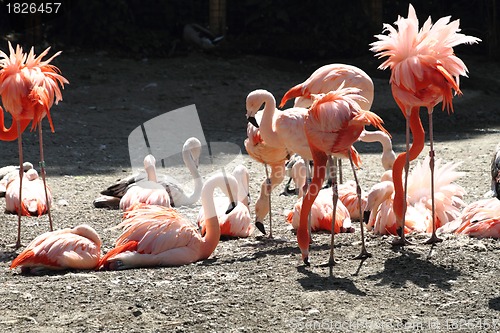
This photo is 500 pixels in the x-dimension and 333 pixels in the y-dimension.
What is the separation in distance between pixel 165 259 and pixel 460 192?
6.80ft

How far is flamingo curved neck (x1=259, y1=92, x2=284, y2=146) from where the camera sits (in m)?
5.24

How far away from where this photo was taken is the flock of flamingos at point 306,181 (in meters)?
4.50

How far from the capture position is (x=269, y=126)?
5.27 metres

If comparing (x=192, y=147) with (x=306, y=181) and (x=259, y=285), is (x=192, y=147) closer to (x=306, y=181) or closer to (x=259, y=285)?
(x=306, y=181)

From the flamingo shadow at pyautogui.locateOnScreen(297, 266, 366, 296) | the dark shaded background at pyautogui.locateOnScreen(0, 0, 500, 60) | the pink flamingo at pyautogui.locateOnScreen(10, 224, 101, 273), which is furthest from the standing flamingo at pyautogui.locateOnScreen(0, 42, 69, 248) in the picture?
the dark shaded background at pyautogui.locateOnScreen(0, 0, 500, 60)

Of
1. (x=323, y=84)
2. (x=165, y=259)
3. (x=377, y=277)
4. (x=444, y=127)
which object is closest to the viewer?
(x=377, y=277)

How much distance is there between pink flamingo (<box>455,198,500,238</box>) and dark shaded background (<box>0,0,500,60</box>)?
7.63m

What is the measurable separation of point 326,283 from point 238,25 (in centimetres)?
963

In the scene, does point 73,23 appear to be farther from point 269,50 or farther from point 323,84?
point 323,84

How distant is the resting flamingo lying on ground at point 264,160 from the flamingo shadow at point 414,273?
3.95ft

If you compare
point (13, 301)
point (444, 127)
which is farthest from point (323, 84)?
point (444, 127)

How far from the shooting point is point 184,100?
10.5 m

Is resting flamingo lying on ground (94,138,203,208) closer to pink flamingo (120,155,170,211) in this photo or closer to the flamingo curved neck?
pink flamingo (120,155,170,211)

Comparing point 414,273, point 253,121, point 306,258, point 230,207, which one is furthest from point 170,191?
point 414,273
